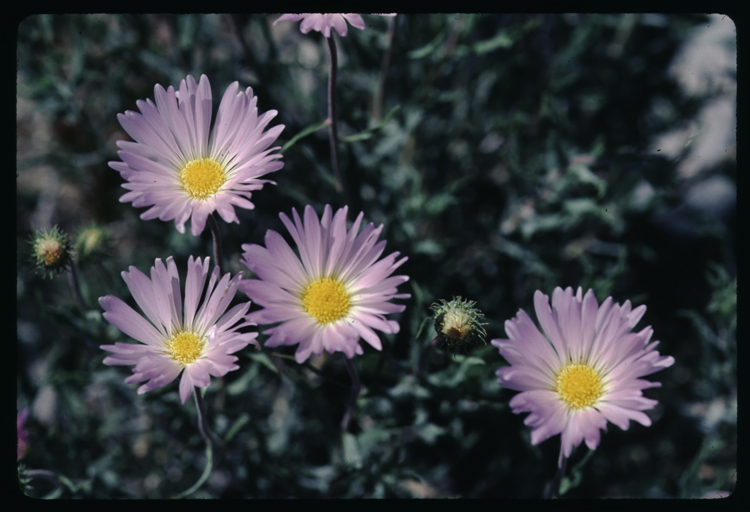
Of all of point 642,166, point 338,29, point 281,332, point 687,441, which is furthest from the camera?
point 687,441

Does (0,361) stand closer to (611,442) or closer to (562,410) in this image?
(562,410)

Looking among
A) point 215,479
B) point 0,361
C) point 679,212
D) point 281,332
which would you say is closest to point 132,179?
point 281,332

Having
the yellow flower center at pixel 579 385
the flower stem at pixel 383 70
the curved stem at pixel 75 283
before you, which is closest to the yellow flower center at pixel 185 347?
the curved stem at pixel 75 283

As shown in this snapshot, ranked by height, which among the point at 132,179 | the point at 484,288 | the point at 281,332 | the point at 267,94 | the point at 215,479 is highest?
the point at 267,94

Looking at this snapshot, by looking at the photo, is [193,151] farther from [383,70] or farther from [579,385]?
[579,385]

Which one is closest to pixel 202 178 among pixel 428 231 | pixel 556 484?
pixel 556 484

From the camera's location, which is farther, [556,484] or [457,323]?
[556,484]
